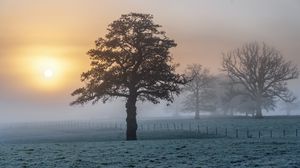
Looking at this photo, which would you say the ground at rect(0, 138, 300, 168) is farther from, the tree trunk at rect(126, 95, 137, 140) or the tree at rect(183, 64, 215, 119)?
the tree at rect(183, 64, 215, 119)

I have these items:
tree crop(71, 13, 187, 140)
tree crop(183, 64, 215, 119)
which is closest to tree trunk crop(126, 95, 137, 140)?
tree crop(71, 13, 187, 140)

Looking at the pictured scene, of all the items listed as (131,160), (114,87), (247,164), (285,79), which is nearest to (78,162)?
(131,160)

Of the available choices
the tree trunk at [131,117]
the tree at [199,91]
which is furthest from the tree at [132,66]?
the tree at [199,91]

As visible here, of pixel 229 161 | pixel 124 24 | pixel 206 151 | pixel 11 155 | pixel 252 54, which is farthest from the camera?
pixel 252 54

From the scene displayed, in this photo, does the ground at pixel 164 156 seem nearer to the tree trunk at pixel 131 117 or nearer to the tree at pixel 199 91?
the tree trunk at pixel 131 117

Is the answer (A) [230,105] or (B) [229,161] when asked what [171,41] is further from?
(A) [230,105]

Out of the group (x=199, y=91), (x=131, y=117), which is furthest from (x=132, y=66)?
(x=199, y=91)

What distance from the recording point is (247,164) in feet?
87.7

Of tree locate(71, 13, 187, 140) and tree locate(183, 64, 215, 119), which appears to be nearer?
tree locate(71, 13, 187, 140)

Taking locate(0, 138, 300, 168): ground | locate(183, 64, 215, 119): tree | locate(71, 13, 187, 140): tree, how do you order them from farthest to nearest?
1. locate(183, 64, 215, 119): tree
2. locate(71, 13, 187, 140): tree
3. locate(0, 138, 300, 168): ground

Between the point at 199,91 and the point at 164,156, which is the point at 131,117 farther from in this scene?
the point at 199,91

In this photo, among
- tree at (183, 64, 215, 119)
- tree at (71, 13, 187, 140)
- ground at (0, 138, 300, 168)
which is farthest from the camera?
tree at (183, 64, 215, 119)

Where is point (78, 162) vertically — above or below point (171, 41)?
below

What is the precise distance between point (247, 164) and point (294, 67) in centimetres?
7157
